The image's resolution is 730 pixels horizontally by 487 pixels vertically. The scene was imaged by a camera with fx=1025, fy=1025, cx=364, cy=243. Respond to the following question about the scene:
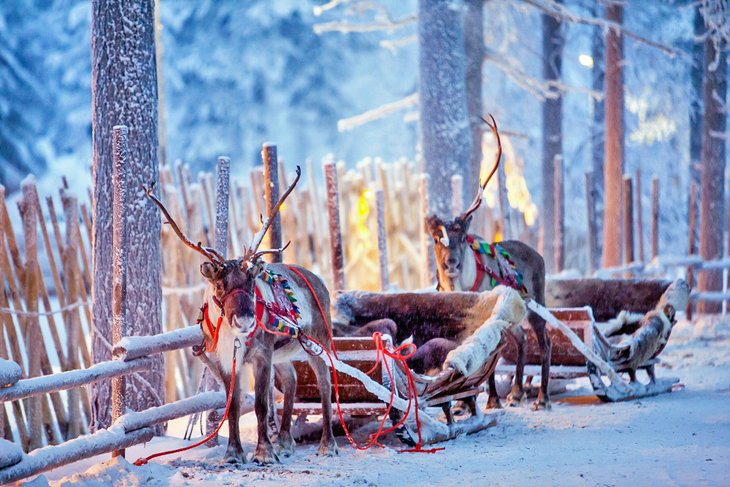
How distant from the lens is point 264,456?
6.45m

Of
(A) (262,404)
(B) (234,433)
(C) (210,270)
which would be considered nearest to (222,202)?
(C) (210,270)

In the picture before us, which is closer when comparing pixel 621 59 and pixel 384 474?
pixel 384 474

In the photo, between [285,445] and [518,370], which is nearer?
[285,445]

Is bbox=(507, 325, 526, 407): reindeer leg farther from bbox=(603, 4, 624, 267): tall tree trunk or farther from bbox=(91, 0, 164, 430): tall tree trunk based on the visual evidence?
bbox=(603, 4, 624, 267): tall tree trunk

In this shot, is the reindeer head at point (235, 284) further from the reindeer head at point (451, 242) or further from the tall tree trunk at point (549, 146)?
the tall tree trunk at point (549, 146)

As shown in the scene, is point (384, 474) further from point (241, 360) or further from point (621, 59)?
point (621, 59)

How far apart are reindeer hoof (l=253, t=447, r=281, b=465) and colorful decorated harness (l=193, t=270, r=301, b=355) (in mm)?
679

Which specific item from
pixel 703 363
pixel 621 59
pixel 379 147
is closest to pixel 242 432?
pixel 703 363

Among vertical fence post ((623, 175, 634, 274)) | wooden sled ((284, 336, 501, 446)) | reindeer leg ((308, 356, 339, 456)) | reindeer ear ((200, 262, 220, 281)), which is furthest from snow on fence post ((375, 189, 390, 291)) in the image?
vertical fence post ((623, 175, 634, 274))

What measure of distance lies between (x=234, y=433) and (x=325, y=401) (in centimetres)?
95

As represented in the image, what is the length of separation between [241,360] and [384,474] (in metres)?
1.15

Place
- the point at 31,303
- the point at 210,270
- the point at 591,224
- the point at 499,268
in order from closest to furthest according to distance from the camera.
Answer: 1. the point at 210,270
2. the point at 31,303
3. the point at 499,268
4. the point at 591,224

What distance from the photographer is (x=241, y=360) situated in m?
6.46

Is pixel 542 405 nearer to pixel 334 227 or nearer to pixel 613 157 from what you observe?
pixel 334 227
